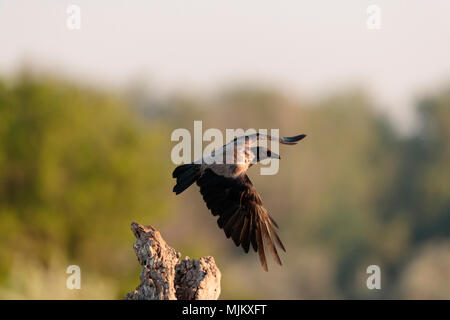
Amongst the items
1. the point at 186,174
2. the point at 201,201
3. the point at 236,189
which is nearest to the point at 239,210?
the point at 236,189

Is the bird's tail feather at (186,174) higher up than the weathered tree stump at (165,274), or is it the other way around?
the bird's tail feather at (186,174)

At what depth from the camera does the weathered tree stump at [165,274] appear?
257 inches

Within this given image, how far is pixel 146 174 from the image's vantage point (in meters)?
32.9

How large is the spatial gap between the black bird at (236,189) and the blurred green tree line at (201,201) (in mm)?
8726

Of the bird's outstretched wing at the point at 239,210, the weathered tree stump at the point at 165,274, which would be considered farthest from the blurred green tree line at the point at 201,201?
the weathered tree stump at the point at 165,274

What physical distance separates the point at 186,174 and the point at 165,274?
1.98m

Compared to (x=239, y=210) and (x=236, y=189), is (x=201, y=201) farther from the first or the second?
(x=236, y=189)

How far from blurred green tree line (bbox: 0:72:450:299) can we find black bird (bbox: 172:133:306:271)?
873 centimetres

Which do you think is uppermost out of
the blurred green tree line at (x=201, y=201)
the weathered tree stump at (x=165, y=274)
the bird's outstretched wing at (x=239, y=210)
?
the blurred green tree line at (x=201, y=201)

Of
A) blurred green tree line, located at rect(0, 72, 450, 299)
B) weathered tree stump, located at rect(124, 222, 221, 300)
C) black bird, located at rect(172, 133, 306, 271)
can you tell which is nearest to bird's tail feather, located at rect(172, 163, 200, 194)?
black bird, located at rect(172, 133, 306, 271)

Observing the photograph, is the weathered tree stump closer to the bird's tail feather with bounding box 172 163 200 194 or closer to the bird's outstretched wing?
the bird's tail feather with bounding box 172 163 200 194

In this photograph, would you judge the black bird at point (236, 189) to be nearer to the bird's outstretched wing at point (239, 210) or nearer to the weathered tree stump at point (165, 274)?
the bird's outstretched wing at point (239, 210)

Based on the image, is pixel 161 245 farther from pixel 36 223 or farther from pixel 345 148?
pixel 345 148
